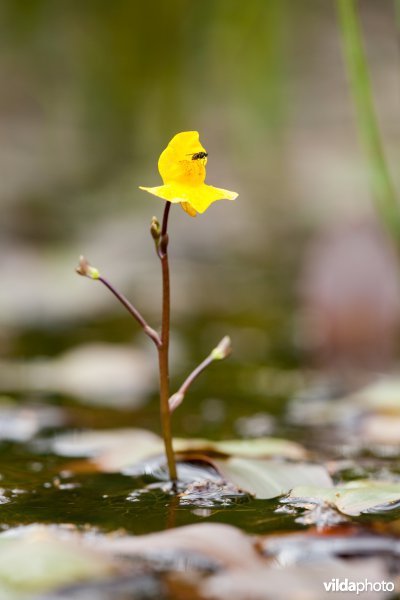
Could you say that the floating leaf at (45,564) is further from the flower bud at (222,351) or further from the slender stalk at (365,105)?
the slender stalk at (365,105)

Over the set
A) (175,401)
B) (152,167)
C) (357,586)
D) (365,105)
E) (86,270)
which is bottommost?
(357,586)

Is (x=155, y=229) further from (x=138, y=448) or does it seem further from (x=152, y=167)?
(x=152, y=167)

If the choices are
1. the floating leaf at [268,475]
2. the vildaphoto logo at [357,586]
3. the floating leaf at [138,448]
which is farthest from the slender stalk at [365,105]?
the vildaphoto logo at [357,586]

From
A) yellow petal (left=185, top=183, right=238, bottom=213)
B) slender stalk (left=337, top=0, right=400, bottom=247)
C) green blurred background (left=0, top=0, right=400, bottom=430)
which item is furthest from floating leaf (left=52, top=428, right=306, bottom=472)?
green blurred background (left=0, top=0, right=400, bottom=430)

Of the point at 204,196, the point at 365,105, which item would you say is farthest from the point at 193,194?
the point at 365,105

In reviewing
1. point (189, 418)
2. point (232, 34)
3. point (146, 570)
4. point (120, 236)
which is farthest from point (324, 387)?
point (232, 34)

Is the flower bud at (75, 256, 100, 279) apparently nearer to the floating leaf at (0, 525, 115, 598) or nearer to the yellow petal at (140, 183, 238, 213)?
the yellow petal at (140, 183, 238, 213)

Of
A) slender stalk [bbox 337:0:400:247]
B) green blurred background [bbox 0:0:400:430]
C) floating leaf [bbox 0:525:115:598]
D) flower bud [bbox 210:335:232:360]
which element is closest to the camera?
floating leaf [bbox 0:525:115:598]
